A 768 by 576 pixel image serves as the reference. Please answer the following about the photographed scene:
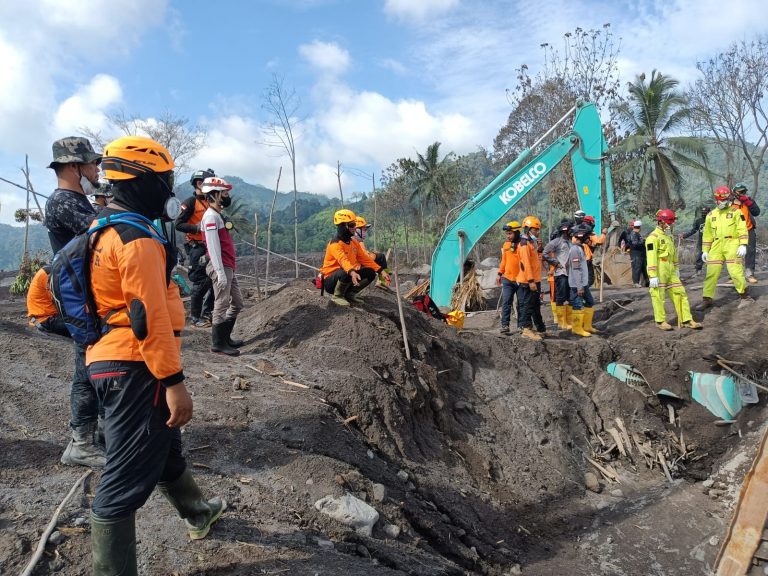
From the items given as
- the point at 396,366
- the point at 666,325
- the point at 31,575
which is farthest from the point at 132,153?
the point at 666,325

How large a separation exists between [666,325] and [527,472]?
4211 millimetres

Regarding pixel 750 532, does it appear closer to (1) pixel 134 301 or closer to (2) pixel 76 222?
(1) pixel 134 301

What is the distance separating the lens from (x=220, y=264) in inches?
→ 230

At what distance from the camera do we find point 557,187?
23.8 m

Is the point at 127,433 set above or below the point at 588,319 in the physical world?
above

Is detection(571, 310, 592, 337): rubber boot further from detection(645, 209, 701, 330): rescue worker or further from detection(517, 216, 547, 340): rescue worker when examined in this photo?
detection(645, 209, 701, 330): rescue worker

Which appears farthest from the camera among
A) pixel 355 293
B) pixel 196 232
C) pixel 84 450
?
pixel 355 293

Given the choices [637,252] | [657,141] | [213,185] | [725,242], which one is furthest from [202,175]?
[657,141]

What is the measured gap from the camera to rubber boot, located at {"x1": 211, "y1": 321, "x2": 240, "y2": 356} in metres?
6.15

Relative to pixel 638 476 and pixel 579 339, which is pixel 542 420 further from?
pixel 579 339

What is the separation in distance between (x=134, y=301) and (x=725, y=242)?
9469mm

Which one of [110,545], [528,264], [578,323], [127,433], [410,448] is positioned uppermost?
[528,264]

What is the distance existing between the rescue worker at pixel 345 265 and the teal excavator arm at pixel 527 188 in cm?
371

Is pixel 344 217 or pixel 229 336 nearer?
pixel 229 336
